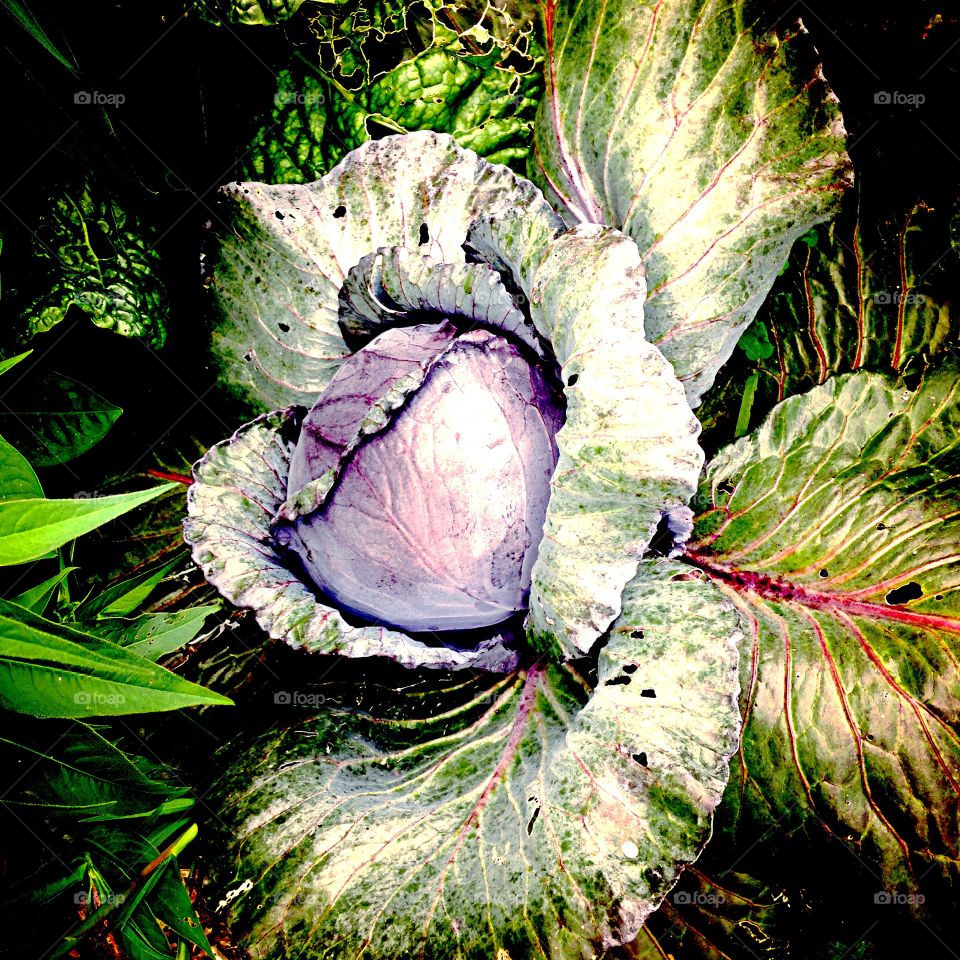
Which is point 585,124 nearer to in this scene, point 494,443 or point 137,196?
point 494,443

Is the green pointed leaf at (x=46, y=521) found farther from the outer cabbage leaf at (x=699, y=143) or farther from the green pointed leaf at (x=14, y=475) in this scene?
the outer cabbage leaf at (x=699, y=143)

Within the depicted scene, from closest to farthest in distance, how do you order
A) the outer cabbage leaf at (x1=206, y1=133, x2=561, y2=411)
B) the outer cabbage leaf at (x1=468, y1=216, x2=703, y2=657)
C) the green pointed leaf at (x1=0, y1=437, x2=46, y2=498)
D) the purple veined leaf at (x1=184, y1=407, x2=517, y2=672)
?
1. the outer cabbage leaf at (x1=468, y1=216, x2=703, y2=657)
2. the green pointed leaf at (x1=0, y1=437, x2=46, y2=498)
3. the purple veined leaf at (x1=184, y1=407, x2=517, y2=672)
4. the outer cabbage leaf at (x1=206, y1=133, x2=561, y2=411)

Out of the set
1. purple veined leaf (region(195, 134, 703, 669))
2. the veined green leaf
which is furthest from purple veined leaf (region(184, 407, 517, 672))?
the veined green leaf

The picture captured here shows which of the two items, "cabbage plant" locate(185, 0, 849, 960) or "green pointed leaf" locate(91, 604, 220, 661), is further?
"green pointed leaf" locate(91, 604, 220, 661)

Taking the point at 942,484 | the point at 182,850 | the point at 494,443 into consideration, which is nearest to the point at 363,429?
the point at 494,443

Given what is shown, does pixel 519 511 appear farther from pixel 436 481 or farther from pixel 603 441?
pixel 603 441

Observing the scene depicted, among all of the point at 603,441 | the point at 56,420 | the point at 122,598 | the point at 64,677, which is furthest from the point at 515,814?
the point at 56,420

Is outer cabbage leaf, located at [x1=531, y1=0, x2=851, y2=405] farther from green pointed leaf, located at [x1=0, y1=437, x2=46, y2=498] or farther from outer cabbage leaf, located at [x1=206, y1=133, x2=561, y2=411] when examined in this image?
green pointed leaf, located at [x1=0, y1=437, x2=46, y2=498]
